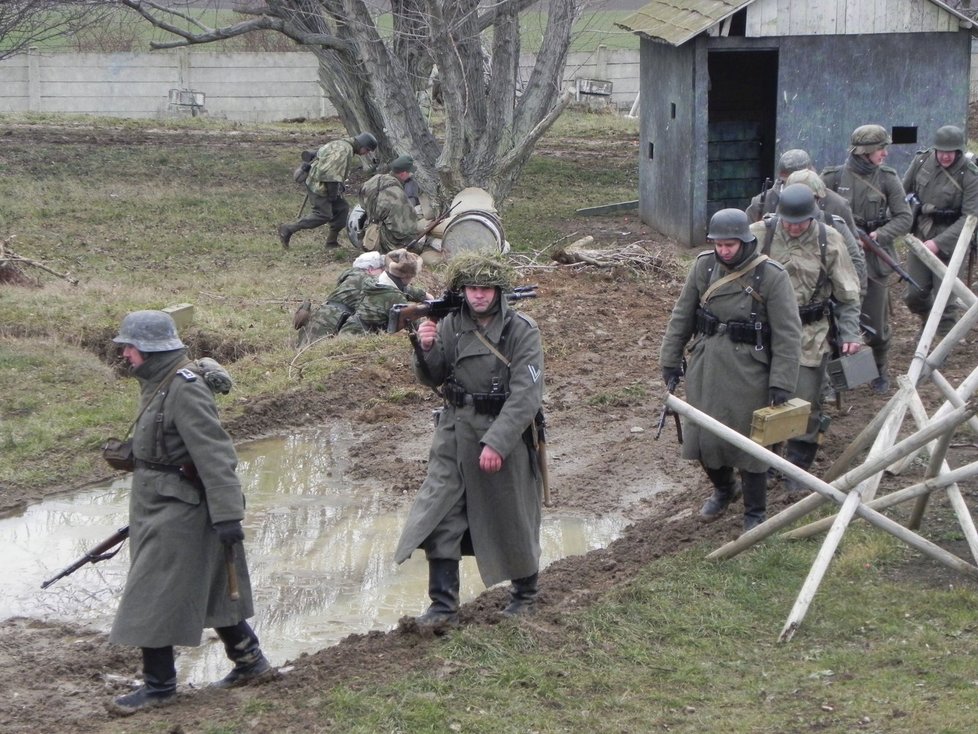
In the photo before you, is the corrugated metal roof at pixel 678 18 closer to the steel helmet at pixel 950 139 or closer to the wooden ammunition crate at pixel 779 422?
the steel helmet at pixel 950 139

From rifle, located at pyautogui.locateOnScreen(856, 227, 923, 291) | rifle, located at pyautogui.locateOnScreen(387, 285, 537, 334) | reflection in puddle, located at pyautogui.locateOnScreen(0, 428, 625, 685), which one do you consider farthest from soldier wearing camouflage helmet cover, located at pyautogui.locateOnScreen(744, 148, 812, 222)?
rifle, located at pyautogui.locateOnScreen(387, 285, 537, 334)

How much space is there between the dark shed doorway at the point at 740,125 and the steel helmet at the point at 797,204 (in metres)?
10.9

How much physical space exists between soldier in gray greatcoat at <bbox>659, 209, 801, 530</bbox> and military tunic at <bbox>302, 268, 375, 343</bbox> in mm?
5389

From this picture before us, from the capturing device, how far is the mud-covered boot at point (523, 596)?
641cm

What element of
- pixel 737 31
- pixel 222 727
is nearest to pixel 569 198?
pixel 737 31

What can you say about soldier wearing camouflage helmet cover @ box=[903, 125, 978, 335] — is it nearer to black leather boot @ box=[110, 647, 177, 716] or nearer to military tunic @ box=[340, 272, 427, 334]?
military tunic @ box=[340, 272, 427, 334]

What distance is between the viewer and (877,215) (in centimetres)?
975

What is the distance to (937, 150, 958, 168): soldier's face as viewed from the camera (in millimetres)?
10055

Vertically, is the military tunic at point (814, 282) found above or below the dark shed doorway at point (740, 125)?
below

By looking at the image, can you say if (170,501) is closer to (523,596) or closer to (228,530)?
(228,530)

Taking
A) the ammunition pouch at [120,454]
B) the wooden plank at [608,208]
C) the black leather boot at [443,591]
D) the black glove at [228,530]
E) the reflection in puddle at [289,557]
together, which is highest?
the wooden plank at [608,208]

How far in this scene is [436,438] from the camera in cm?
641

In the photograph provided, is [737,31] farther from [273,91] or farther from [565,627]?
[273,91]

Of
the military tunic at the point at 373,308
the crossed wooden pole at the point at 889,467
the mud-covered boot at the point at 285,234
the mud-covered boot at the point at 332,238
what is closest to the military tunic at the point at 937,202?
the crossed wooden pole at the point at 889,467
